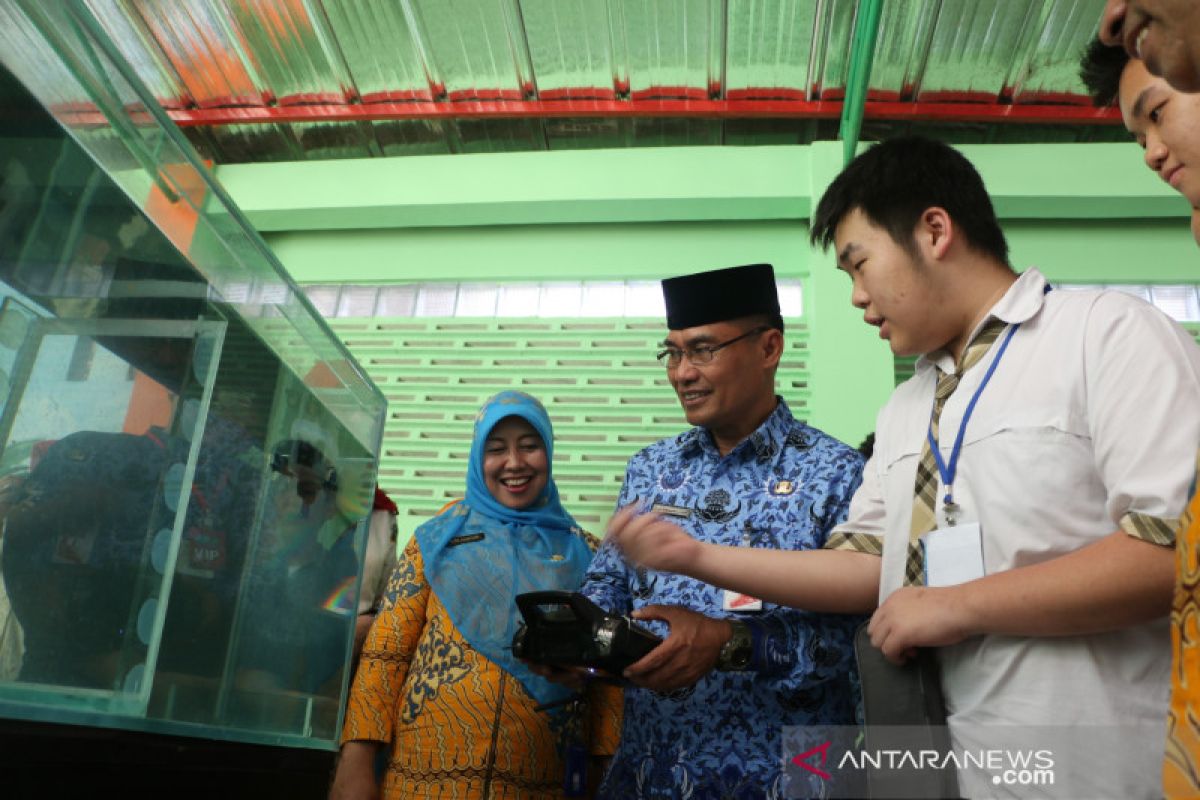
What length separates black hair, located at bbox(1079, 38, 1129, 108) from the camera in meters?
1.09

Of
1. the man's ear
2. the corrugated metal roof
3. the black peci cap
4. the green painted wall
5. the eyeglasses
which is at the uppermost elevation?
the corrugated metal roof

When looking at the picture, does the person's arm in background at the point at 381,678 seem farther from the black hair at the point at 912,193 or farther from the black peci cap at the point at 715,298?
the black hair at the point at 912,193

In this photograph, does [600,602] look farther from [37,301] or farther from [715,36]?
[715,36]

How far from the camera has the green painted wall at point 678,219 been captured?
365 cm

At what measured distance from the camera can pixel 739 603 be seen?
137cm

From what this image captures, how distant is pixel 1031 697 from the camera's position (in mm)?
848

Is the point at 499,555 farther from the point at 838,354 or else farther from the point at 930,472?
the point at 838,354

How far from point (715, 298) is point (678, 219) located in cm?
Answer: 232

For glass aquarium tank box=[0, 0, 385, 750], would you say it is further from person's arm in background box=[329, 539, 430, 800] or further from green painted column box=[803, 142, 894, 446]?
green painted column box=[803, 142, 894, 446]

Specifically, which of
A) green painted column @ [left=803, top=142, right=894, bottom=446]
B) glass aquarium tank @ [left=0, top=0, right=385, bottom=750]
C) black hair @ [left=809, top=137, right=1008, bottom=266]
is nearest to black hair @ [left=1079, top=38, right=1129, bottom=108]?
black hair @ [left=809, top=137, right=1008, bottom=266]

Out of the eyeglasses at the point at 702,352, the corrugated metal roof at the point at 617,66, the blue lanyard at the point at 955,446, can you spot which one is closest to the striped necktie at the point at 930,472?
the blue lanyard at the point at 955,446

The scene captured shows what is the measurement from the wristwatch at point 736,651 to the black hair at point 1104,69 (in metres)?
0.88

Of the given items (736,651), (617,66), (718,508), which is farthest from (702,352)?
(617,66)

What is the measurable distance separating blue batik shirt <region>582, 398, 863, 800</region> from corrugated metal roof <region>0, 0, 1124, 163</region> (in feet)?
7.66
